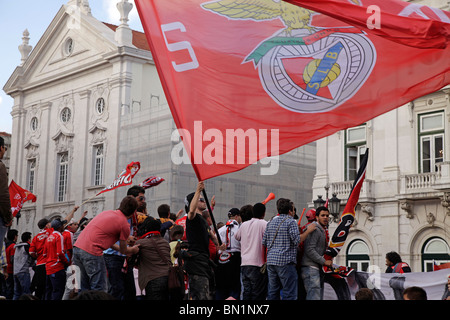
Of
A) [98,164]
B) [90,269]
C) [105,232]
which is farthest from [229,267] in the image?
[98,164]

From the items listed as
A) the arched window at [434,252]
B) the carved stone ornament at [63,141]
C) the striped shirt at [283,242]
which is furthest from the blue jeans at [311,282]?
the carved stone ornament at [63,141]

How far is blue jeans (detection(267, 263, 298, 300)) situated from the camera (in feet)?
30.3

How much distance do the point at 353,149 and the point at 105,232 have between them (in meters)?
20.3

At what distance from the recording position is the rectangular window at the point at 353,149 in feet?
89.3

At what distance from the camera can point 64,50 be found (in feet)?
145

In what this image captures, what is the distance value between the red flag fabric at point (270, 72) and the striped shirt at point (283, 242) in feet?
5.66

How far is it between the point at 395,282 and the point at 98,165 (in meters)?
31.5

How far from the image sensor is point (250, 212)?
1031cm

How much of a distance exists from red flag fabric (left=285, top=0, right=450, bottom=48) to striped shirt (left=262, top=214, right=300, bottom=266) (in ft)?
9.00

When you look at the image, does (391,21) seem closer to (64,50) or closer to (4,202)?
(4,202)

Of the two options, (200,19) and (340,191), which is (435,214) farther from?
(200,19)

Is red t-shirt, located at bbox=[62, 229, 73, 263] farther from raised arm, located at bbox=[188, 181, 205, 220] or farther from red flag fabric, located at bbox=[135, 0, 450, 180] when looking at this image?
red flag fabric, located at bbox=[135, 0, 450, 180]

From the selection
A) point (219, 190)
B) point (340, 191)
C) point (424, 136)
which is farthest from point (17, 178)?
point (424, 136)
